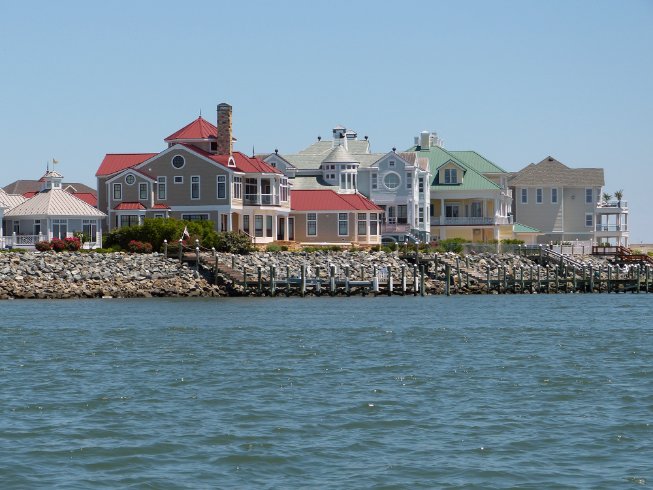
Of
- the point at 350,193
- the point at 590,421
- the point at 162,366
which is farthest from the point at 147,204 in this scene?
the point at 590,421

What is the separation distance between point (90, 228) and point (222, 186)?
28.7ft

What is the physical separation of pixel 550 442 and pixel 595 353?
15.2 meters

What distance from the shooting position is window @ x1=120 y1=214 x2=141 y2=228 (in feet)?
258

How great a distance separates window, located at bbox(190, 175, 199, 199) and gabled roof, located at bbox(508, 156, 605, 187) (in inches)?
1431

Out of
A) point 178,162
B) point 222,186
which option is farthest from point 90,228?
point 222,186

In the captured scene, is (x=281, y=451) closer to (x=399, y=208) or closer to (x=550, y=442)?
(x=550, y=442)

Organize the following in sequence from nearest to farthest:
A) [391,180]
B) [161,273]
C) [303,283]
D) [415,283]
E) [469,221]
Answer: [303,283] → [161,273] → [415,283] → [391,180] → [469,221]

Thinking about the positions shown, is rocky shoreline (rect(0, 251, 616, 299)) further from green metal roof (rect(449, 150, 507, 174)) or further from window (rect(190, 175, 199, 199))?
green metal roof (rect(449, 150, 507, 174))

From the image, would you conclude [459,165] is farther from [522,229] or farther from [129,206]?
[129,206]

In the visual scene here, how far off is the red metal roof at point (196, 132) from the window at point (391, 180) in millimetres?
15440

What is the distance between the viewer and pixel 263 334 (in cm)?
4338

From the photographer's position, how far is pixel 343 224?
274ft

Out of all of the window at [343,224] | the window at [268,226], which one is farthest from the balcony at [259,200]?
the window at [343,224]

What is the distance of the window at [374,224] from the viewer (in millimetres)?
84562
